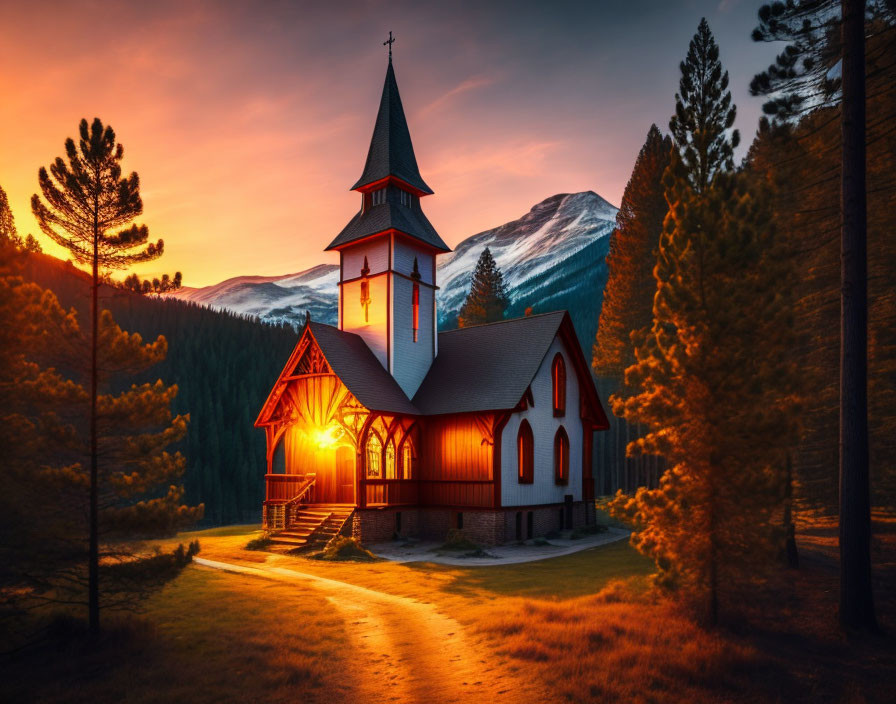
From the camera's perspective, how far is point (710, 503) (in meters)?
11.6

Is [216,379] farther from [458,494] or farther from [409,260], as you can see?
[458,494]

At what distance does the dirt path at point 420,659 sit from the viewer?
346 inches

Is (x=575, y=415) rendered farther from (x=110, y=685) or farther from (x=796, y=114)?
(x=110, y=685)

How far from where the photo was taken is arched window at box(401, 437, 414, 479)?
2652 cm

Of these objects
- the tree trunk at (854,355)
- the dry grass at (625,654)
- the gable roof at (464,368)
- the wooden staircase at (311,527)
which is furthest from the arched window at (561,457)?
the tree trunk at (854,355)

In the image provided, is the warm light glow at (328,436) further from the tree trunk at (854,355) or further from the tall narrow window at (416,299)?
the tree trunk at (854,355)

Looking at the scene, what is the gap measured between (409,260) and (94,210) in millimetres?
18055

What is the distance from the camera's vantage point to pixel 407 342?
29.0 metres

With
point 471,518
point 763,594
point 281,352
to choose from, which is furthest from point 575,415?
point 281,352

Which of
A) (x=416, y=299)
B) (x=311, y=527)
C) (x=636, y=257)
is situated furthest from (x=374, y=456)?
(x=636, y=257)

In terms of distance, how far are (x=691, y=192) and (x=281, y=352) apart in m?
85.4

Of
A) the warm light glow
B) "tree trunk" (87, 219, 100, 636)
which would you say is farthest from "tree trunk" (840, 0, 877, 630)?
the warm light glow

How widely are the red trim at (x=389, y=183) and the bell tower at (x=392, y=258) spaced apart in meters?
0.02

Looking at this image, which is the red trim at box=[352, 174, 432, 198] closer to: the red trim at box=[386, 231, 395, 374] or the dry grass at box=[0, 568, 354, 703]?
the red trim at box=[386, 231, 395, 374]
